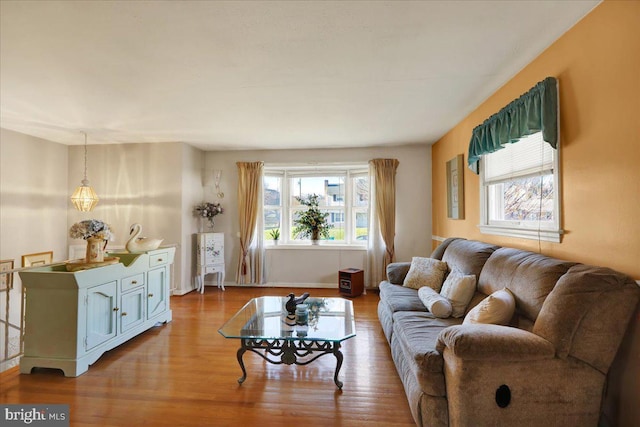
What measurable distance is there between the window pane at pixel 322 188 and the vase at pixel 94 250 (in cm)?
320

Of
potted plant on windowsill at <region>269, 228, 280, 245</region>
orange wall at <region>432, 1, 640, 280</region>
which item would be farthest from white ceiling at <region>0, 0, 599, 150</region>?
potted plant on windowsill at <region>269, 228, 280, 245</region>

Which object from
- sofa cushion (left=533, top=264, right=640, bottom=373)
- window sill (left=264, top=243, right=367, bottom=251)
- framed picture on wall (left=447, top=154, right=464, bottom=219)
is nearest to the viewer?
sofa cushion (left=533, top=264, right=640, bottom=373)

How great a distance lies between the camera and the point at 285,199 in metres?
5.56

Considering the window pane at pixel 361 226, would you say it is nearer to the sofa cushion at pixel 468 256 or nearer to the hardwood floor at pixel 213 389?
the sofa cushion at pixel 468 256

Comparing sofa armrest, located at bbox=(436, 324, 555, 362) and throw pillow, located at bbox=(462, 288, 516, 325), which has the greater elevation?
throw pillow, located at bbox=(462, 288, 516, 325)

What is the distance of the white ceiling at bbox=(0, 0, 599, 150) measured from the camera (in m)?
1.79

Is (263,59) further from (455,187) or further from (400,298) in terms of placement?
(455,187)

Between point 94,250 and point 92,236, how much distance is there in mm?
132

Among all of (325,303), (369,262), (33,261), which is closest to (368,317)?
(325,303)

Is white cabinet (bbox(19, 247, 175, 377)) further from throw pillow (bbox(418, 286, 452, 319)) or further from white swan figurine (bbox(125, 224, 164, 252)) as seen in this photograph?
throw pillow (bbox(418, 286, 452, 319))

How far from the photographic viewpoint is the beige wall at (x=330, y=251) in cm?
516

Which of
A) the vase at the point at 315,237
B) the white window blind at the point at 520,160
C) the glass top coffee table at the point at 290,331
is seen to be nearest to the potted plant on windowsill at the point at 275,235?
the vase at the point at 315,237

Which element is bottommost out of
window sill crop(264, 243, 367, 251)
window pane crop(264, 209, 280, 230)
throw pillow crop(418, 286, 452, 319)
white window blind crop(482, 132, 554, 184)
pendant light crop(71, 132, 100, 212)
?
throw pillow crop(418, 286, 452, 319)

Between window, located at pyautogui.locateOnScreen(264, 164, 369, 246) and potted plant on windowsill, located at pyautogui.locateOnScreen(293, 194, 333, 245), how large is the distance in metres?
0.09
